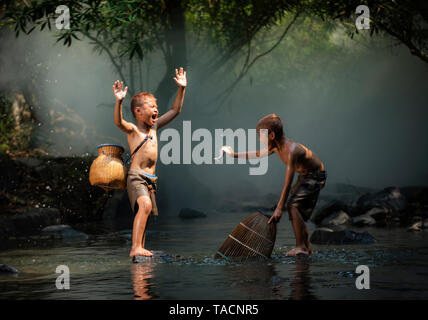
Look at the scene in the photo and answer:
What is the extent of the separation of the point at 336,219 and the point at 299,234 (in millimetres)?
5350

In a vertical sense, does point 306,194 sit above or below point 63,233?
above

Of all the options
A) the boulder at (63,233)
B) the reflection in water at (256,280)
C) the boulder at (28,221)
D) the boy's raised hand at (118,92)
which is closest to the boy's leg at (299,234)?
the reflection in water at (256,280)

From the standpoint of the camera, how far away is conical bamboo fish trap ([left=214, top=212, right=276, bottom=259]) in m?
6.61

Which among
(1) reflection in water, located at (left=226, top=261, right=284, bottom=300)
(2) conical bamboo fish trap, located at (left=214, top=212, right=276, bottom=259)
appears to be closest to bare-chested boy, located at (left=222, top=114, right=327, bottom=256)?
(2) conical bamboo fish trap, located at (left=214, top=212, right=276, bottom=259)

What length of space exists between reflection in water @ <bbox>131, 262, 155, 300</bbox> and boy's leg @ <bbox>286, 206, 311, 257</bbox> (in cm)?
168

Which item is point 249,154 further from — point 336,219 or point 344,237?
point 336,219

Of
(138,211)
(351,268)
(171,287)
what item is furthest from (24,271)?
(351,268)

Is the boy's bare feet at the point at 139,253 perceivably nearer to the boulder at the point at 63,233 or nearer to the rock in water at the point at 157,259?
the rock in water at the point at 157,259

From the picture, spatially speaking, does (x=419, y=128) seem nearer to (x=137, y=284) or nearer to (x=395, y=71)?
(x=395, y=71)

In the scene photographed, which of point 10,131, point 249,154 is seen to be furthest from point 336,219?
point 10,131

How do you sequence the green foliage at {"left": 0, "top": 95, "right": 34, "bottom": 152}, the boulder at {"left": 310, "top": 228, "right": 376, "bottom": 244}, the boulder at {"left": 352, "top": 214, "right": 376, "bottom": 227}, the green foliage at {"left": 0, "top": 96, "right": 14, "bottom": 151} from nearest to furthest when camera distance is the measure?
the boulder at {"left": 310, "top": 228, "right": 376, "bottom": 244}
the boulder at {"left": 352, "top": 214, "right": 376, "bottom": 227}
the green foliage at {"left": 0, "top": 96, "right": 14, "bottom": 151}
the green foliage at {"left": 0, "top": 95, "right": 34, "bottom": 152}

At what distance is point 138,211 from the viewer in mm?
6770

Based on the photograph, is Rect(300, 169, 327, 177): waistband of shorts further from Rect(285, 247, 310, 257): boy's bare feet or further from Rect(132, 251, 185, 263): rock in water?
Rect(132, 251, 185, 263): rock in water

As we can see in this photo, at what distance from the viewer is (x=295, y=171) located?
269 inches
